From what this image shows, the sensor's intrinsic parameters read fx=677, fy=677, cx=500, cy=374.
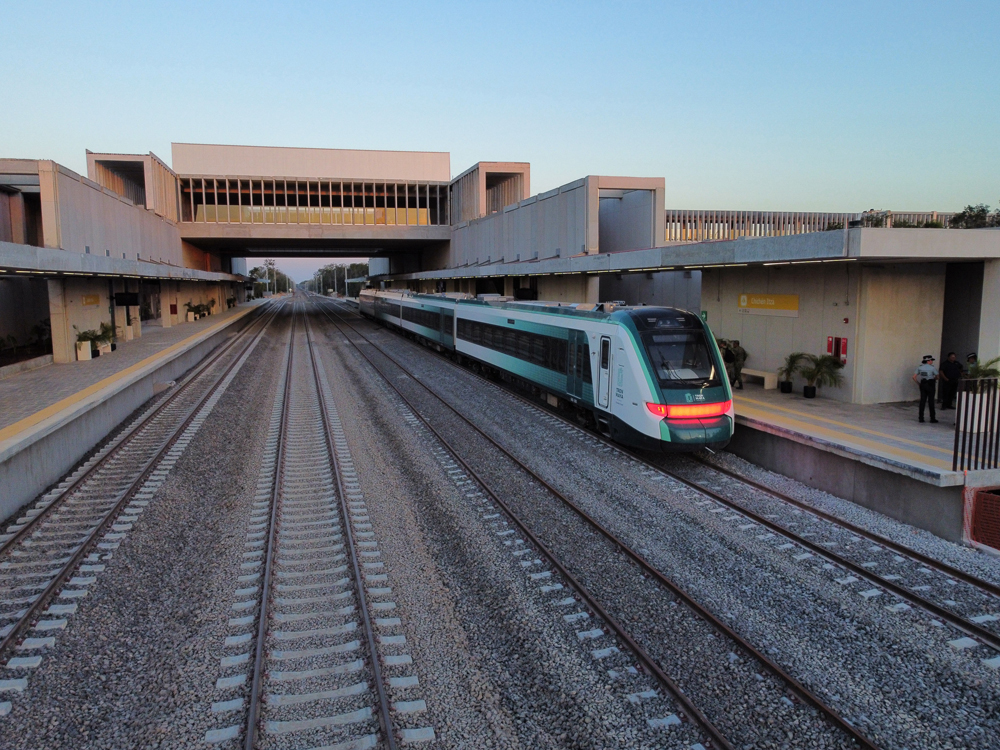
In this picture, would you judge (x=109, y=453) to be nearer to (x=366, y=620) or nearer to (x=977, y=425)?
(x=366, y=620)

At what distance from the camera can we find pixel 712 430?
11383 mm

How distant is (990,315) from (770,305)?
15.1 feet

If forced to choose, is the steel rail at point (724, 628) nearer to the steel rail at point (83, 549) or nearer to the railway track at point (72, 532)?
the railway track at point (72, 532)

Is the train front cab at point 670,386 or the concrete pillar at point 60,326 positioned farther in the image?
the concrete pillar at point 60,326

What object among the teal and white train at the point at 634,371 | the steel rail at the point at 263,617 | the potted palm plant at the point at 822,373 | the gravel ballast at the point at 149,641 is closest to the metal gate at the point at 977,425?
the teal and white train at the point at 634,371

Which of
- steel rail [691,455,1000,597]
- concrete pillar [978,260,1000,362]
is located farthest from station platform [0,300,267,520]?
concrete pillar [978,260,1000,362]

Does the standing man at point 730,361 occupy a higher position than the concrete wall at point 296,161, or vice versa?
the concrete wall at point 296,161

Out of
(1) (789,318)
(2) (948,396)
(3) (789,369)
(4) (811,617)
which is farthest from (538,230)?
(4) (811,617)

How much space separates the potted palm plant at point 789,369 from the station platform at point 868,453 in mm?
858

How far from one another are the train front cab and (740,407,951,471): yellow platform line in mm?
1314

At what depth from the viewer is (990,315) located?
40.4ft

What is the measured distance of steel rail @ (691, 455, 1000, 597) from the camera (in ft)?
24.5

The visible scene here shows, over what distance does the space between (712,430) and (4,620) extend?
9799 mm

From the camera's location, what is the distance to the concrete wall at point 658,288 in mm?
25078
